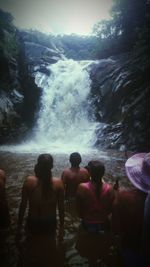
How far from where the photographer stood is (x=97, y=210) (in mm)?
4184

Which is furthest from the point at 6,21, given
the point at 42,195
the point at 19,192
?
the point at 42,195

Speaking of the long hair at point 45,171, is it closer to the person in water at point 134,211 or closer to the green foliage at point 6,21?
the person in water at point 134,211

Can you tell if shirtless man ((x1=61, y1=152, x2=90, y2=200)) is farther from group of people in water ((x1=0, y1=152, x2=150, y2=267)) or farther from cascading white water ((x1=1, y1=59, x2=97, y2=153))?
cascading white water ((x1=1, y1=59, x2=97, y2=153))

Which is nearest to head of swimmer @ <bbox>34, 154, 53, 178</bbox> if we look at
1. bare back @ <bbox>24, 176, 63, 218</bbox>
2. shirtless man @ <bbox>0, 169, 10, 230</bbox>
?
bare back @ <bbox>24, 176, 63, 218</bbox>

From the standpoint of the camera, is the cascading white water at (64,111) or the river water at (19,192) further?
the cascading white water at (64,111)

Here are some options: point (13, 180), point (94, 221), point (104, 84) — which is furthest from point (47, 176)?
point (104, 84)

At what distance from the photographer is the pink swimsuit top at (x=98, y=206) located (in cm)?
416

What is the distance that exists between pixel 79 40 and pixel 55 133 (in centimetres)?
4430

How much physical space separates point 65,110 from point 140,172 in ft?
86.0

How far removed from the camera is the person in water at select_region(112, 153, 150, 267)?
9.02 ft

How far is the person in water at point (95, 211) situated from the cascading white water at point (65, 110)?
61.7ft

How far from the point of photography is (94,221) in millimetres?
4238

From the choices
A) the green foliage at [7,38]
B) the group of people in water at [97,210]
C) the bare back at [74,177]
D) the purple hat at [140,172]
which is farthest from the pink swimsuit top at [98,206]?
the green foliage at [7,38]

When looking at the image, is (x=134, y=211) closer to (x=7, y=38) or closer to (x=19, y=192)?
(x=19, y=192)
